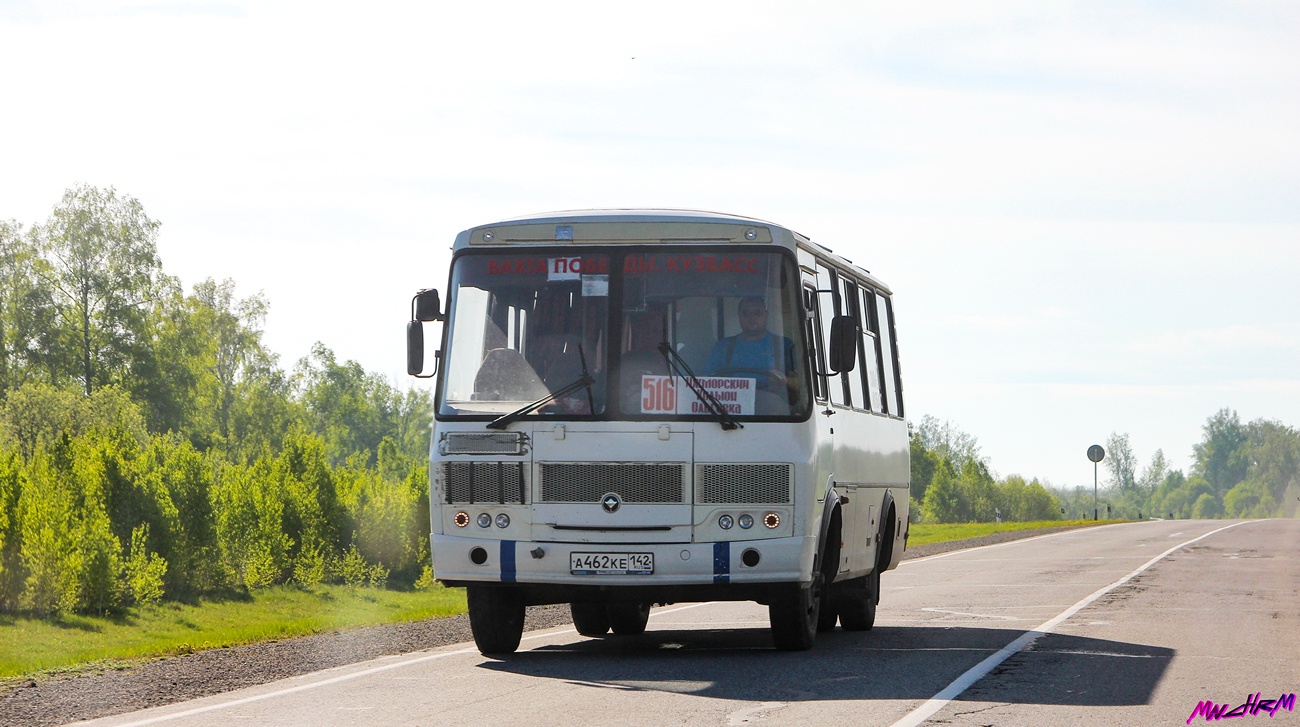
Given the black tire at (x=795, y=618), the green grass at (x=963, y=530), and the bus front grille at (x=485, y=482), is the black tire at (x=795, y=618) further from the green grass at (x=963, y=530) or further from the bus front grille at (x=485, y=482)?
the green grass at (x=963, y=530)

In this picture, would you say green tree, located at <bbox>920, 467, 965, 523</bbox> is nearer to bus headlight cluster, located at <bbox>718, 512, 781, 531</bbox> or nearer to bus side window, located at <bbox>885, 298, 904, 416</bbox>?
bus side window, located at <bbox>885, 298, 904, 416</bbox>

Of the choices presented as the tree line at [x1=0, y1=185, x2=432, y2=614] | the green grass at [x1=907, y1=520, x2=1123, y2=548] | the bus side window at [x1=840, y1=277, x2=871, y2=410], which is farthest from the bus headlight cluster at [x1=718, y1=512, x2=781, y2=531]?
the green grass at [x1=907, y1=520, x2=1123, y2=548]

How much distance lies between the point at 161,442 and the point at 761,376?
24455mm

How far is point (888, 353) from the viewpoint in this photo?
15.5m

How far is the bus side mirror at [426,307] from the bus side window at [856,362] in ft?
11.8

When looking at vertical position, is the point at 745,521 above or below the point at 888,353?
below

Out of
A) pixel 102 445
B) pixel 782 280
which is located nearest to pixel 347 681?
pixel 782 280

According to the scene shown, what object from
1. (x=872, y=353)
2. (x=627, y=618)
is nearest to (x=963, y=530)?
(x=872, y=353)

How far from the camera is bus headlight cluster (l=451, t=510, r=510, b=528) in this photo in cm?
1089

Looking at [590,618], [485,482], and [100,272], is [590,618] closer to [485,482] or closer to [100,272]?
[485,482]

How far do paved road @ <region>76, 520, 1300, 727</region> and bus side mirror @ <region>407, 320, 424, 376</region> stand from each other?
6.96 feet

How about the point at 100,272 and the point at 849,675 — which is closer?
the point at 849,675

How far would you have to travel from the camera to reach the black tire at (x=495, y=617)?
455 inches

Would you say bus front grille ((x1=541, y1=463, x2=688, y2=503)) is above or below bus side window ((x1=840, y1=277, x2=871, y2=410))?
below
